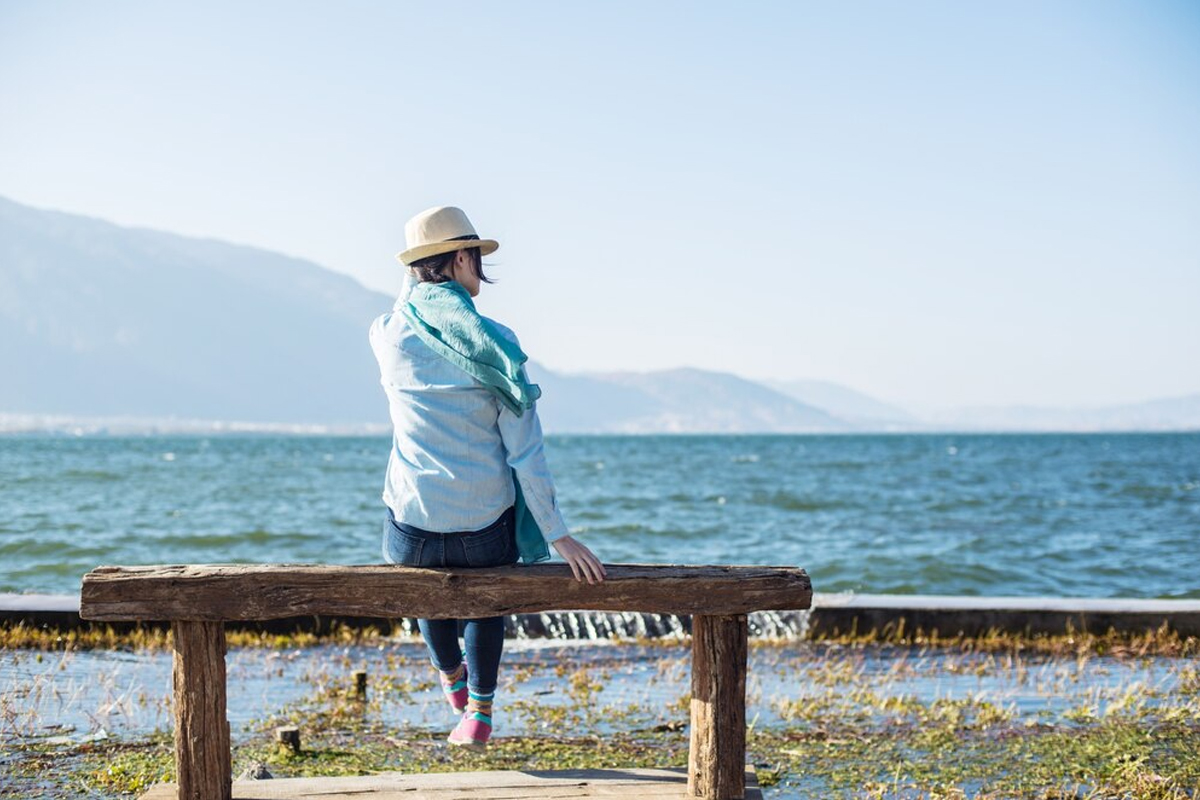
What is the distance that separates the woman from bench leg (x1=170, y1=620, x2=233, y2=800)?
746mm

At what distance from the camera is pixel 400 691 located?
852 centimetres

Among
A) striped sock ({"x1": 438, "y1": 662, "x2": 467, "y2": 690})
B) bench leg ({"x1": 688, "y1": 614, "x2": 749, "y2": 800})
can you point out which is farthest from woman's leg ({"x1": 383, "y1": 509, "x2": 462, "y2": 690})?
bench leg ({"x1": 688, "y1": 614, "x2": 749, "y2": 800})

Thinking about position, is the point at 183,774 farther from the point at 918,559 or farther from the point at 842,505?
the point at 842,505

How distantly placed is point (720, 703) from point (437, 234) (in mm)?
→ 2097

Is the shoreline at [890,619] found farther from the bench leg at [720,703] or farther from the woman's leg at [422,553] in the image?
the bench leg at [720,703]

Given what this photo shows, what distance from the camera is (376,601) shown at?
14.1 ft

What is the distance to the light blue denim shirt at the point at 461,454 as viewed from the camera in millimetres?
4406

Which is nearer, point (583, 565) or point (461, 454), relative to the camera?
point (583, 565)

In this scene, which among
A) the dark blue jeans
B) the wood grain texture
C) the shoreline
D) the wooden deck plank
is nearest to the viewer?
the wood grain texture

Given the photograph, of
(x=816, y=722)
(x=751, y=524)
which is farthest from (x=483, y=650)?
(x=751, y=524)

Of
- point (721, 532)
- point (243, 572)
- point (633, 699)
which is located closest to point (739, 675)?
point (243, 572)

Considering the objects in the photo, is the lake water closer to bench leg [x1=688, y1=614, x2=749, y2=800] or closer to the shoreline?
the shoreline

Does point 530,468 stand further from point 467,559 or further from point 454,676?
point 454,676

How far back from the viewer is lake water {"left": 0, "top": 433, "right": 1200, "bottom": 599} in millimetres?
19094
